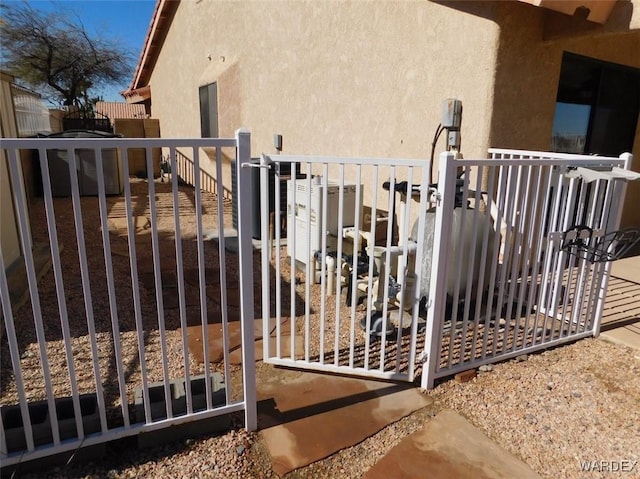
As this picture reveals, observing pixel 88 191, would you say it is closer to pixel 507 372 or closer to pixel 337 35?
pixel 337 35

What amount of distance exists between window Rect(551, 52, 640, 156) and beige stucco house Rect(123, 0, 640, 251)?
0.05ft

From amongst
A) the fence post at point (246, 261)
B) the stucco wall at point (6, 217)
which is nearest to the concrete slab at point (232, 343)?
the fence post at point (246, 261)

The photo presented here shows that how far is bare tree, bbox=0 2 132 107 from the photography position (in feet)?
59.2

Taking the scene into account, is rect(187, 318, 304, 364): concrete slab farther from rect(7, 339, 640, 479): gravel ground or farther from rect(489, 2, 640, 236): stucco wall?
rect(489, 2, 640, 236): stucco wall

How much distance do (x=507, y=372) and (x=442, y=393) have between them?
0.59 m

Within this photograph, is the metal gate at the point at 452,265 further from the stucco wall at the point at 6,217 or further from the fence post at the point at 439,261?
the stucco wall at the point at 6,217

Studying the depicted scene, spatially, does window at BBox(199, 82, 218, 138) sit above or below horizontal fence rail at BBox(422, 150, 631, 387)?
above

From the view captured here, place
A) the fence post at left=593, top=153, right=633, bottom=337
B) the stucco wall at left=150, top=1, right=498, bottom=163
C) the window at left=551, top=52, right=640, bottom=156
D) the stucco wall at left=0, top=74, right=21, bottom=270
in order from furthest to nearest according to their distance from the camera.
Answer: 1. the window at left=551, top=52, right=640, bottom=156
2. the stucco wall at left=150, top=1, right=498, bottom=163
3. the stucco wall at left=0, top=74, right=21, bottom=270
4. the fence post at left=593, top=153, right=633, bottom=337

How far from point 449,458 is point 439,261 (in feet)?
3.61

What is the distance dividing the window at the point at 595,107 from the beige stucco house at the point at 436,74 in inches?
0.6

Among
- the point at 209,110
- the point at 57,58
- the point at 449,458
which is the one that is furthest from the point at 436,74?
the point at 57,58

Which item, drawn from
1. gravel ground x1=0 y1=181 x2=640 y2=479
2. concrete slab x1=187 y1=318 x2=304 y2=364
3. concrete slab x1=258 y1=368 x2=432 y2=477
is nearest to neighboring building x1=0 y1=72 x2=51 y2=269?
gravel ground x1=0 y1=181 x2=640 y2=479

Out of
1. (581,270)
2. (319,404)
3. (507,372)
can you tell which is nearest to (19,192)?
(319,404)

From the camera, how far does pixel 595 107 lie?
5.18m
